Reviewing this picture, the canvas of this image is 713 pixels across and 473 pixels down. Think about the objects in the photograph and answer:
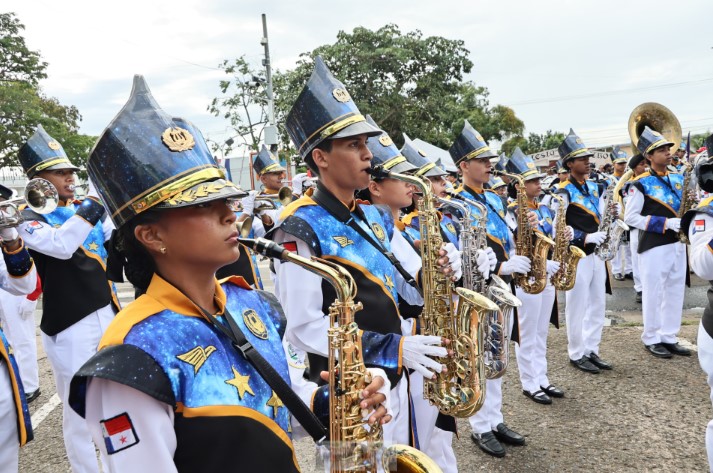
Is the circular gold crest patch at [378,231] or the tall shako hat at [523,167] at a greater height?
the tall shako hat at [523,167]

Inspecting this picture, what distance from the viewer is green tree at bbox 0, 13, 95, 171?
76.0 feet

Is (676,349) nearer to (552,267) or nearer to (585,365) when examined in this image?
(585,365)

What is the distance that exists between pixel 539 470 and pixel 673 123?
681 centimetres

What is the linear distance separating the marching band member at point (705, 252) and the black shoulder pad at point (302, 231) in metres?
2.51

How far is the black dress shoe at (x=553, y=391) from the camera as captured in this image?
20.1 feet

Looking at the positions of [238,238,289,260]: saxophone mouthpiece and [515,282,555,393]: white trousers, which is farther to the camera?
[515,282,555,393]: white trousers

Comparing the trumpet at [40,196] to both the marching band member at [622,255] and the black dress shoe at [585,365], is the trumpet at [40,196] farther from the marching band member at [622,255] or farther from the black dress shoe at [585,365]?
the marching band member at [622,255]

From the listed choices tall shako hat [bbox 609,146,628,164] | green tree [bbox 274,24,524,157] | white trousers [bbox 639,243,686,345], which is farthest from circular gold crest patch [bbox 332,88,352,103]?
green tree [bbox 274,24,524,157]

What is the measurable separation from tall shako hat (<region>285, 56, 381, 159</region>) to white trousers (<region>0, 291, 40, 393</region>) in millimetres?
5043

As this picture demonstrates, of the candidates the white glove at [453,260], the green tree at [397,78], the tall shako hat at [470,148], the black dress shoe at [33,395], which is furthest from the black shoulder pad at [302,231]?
the green tree at [397,78]

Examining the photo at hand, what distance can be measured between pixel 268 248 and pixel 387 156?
2738mm

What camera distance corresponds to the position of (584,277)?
7.06 m

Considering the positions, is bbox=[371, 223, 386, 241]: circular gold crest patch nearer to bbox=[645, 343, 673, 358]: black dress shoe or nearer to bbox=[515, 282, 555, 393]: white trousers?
bbox=[515, 282, 555, 393]: white trousers

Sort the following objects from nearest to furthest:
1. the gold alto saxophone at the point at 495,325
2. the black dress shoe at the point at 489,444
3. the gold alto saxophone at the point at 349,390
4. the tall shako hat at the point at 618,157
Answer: the gold alto saxophone at the point at 349,390
the gold alto saxophone at the point at 495,325
the black dress shoe at the point at 489,444
the tall shako hat at the point at 618,157
